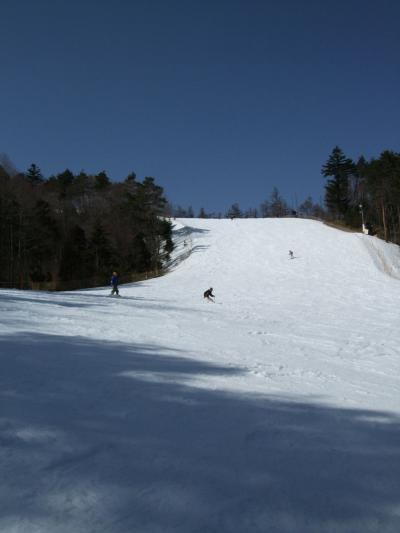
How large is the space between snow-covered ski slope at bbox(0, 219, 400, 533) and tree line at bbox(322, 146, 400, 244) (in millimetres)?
50061

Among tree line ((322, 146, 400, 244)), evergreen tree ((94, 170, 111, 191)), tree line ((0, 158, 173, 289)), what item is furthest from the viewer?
evergreen tree ((94, 170, 111, 191))

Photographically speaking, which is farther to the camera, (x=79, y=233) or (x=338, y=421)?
(x=79, y=233)

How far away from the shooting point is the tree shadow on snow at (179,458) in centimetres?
268

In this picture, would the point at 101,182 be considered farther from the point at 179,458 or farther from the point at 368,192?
the point at 179,458

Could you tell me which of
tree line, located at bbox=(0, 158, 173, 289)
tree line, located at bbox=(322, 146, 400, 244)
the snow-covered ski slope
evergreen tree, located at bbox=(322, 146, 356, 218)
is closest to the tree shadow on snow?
the snow-covered ski slope

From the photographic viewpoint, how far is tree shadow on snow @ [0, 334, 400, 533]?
268cm

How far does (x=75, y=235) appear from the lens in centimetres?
4662

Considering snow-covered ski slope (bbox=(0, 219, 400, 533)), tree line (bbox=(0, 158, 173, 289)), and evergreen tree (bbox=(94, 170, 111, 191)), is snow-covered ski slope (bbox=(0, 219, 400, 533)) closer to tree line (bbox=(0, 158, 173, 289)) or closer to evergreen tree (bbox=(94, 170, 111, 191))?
tree line (bbox=(0, 158, 173, 289))

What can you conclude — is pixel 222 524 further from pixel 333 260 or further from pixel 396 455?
pixel 333 260

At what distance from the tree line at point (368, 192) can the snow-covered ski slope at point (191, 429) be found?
5006 centimetres

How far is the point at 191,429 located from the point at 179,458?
2.16ft

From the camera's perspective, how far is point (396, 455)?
12.7 ft

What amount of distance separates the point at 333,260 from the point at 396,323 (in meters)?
22.5

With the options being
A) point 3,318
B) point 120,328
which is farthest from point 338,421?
point 3,318
